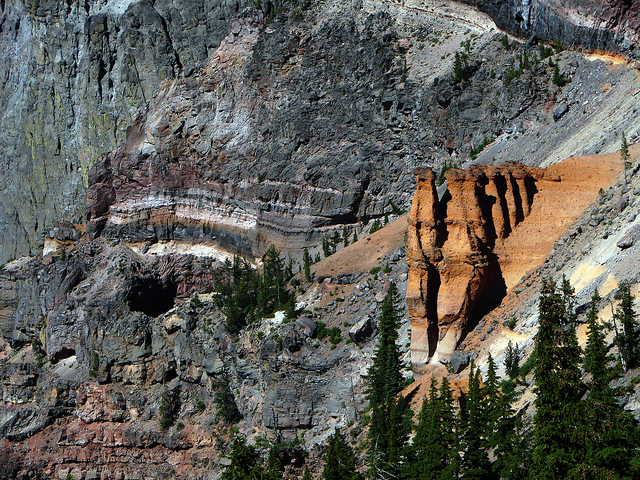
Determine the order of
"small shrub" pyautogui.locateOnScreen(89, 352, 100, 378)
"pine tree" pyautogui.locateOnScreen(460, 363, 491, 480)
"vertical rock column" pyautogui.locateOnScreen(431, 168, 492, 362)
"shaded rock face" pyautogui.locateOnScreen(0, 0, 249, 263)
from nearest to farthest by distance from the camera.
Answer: "pine tree" pyautogui.locateOnScreen(460, 363, 491, 480), "vertical rock column" pyautogui.locateOnScreen(431, 168, 492, 362), "small shrub" pyautogui.locateOnScreen(89, 352, 100, 378), "shaded rock face" pyautogui.locateOnScreen(0, 0, 249, 263)

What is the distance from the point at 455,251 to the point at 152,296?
43312 mm

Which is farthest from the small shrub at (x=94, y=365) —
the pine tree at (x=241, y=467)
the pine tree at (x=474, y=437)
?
the pine tree at (x=241, y=467)

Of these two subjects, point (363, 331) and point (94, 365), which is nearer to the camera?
point (363, 331)

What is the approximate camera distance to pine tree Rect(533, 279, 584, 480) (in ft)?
128

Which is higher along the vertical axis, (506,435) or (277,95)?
(277,95)

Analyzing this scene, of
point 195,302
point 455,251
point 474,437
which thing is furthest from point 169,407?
point 474,437

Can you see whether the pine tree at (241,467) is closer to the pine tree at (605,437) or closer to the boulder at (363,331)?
the pine tree at (605,437)

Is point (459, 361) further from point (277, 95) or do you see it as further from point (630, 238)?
point (277, 95)

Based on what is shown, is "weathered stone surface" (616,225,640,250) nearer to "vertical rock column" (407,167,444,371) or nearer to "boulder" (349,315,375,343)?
"vertical rock column" (407,167,444,371)

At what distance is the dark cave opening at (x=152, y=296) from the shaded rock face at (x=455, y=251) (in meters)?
39.5

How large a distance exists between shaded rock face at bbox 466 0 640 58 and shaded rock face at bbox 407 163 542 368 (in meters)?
27.5

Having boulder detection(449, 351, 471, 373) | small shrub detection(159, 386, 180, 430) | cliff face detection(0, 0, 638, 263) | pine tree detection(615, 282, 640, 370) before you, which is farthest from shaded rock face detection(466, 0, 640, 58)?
small shrub detection(159, 386, 180, 430)

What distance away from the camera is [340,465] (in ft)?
189

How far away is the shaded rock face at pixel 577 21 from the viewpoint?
8469 cm
